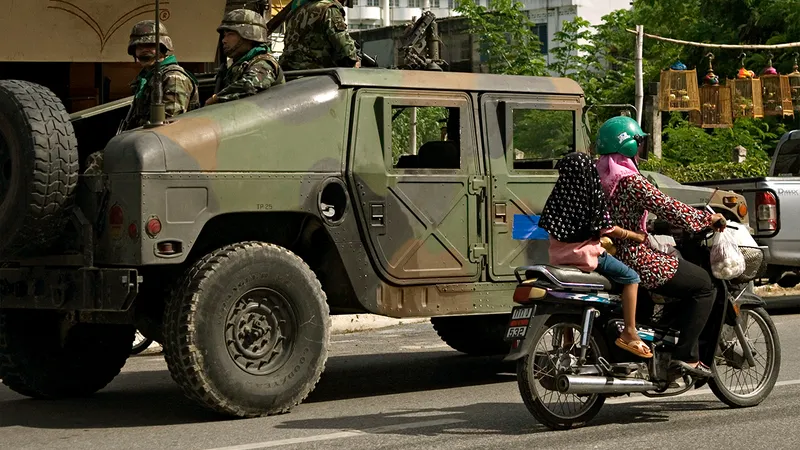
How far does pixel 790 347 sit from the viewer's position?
478 inches

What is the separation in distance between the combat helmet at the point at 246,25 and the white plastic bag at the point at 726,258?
3374mm

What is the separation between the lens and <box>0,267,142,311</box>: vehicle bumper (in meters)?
8.47

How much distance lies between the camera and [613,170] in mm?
8430

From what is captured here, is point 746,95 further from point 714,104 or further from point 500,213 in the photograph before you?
point 500,213

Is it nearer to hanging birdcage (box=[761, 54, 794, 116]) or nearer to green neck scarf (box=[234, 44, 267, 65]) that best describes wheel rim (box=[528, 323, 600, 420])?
green neck scarf (box=[234, 44, 267, 65])

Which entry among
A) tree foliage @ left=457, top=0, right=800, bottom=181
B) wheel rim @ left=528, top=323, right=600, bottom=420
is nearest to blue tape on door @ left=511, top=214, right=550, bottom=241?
wheel rim @ left=528, top=323, right=600, bottom=420

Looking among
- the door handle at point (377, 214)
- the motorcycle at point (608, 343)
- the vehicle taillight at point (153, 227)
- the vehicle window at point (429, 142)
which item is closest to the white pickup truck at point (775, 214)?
the vehicle window at point (429, 142)

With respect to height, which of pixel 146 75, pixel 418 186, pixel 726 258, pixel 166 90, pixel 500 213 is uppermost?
pixel 146 75

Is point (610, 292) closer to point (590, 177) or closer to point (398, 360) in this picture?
point (590, 177)

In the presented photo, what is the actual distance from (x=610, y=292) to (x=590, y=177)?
2.19 ft

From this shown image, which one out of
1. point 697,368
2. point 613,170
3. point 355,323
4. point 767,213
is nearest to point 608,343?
point 697,368

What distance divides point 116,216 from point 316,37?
250 cm

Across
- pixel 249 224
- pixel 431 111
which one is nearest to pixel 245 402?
pixel 249 224

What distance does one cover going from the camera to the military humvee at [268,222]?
8.55m
